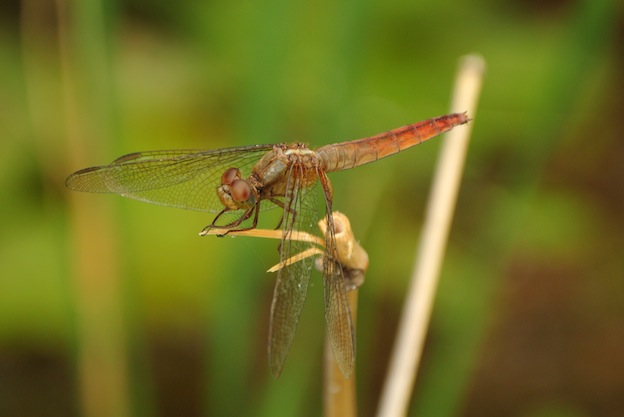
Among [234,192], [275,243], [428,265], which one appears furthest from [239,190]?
[275,243]

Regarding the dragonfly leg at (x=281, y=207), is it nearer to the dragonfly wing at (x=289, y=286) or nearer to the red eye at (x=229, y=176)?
the dragonfly wing at (x=289, y=286)

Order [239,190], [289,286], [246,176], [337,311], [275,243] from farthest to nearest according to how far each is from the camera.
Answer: [275,243], [246,176], [239,190], [289,286], [337,311]

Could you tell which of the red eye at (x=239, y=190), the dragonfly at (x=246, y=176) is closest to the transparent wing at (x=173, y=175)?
the dragonfly at (x=246, y=176)

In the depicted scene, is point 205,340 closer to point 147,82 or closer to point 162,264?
point 162,264

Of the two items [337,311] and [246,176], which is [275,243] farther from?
[337,311]

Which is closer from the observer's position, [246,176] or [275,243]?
[246,176]

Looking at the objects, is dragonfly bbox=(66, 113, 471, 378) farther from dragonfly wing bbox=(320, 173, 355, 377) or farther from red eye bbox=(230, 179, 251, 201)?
dragonfly wing bbox=(320, 173, 355, 377)

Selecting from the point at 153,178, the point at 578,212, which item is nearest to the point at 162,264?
the point at 153,178
